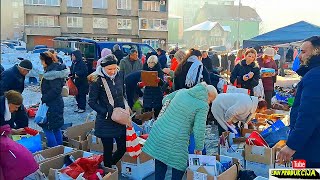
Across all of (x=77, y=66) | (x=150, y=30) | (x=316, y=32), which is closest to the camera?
(x=77, y=66)

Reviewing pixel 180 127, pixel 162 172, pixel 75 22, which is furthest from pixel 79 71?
pixel 75 22

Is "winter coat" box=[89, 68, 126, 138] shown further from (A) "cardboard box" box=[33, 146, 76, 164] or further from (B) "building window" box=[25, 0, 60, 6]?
(B) "building window" box=[25, 0, 60, 6]

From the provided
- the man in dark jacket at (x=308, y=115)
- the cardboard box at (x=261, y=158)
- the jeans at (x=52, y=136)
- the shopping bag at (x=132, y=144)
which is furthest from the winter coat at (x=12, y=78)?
the man in dark jacket at (x=308, y=115)

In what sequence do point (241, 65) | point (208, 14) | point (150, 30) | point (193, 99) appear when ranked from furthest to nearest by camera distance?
1. point (208, 14)
2. point (150, 30)
3. point (241, 65)
4. point (193, 99)

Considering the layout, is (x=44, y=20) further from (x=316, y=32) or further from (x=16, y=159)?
(x=16, y=159)

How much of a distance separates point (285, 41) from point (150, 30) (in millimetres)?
32633

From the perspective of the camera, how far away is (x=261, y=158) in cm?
465

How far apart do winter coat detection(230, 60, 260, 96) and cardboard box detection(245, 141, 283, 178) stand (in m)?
2.42

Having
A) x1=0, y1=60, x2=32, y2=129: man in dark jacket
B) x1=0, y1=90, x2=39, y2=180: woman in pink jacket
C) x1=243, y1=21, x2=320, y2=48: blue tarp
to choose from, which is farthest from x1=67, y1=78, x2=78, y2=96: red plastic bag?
x1=243, y1=21, x2=320, y2=48: blue tarp

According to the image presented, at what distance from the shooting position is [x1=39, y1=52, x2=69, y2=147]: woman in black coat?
16.1ft

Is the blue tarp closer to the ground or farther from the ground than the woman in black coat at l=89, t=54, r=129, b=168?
farther from the ground

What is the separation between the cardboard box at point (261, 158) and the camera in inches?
181

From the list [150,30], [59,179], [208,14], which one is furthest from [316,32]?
[208,14]

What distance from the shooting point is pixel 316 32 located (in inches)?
460
